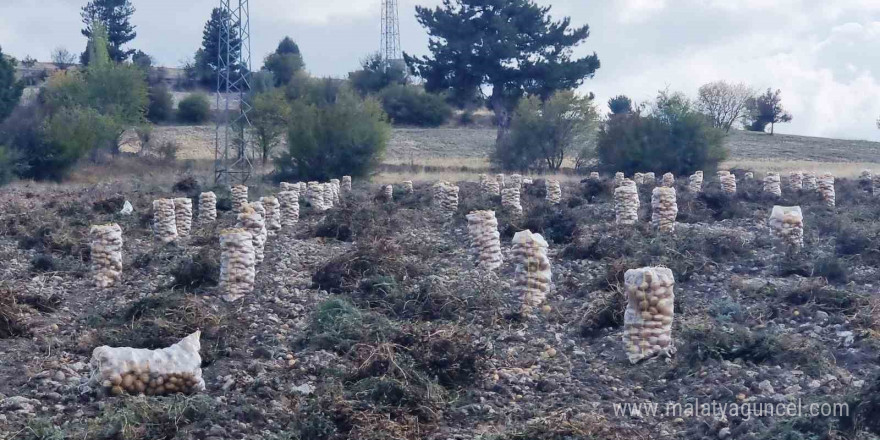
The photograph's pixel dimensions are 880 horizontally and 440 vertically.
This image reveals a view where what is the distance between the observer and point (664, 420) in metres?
7.75

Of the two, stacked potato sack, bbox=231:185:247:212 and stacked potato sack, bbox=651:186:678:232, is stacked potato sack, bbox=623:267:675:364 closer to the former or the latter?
stacked potato sack, bbox=651:186:678:232

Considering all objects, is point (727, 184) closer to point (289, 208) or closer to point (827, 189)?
point (827, 189)

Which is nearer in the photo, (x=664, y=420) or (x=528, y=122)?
(x=664, y=420)

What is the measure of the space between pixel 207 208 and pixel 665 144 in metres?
26.1

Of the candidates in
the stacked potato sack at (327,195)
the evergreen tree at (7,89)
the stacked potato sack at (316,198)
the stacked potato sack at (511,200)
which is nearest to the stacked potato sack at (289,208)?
the stacked potato sack at (316,198)

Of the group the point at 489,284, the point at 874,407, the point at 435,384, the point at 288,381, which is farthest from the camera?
the point at 489,284

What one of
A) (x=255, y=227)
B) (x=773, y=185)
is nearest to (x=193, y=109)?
(x=773, y=185)

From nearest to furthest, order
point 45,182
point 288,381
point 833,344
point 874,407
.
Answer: point 874,407 → point 288,381 → point 833,344 → point 45,182

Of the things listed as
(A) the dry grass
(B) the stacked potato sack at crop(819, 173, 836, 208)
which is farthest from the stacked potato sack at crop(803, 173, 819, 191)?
(A) the dry grass

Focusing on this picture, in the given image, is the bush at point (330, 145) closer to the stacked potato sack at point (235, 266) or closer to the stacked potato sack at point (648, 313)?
the stacked potato sack at point (235, 266)

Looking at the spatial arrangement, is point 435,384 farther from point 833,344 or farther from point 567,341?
point 833,344

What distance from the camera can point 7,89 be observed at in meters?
53.2

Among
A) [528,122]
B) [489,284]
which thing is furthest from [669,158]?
[489,284]

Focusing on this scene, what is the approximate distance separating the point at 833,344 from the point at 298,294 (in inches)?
262
